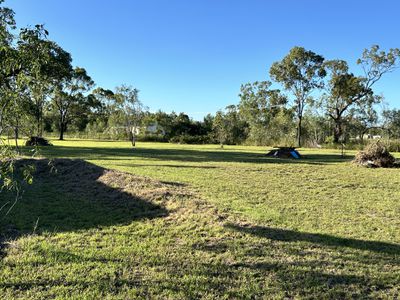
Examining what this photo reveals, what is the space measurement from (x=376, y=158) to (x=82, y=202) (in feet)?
34.8

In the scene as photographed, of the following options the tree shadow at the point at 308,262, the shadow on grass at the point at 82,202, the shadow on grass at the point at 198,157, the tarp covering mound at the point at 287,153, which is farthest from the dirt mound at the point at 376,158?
the tree shadow at the point at 308,262

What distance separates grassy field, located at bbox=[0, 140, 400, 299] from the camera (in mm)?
2975

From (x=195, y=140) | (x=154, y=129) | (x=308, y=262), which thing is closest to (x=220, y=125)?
(x=195, y=140)

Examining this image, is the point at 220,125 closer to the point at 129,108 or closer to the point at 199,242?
the point at 129,108

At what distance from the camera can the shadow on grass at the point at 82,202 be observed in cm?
507

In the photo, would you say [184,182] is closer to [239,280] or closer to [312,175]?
[312,175]

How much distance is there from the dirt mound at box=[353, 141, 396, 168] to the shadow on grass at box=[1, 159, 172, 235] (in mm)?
8841

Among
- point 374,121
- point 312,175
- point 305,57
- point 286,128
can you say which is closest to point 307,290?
point 312,175

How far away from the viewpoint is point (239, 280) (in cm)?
308

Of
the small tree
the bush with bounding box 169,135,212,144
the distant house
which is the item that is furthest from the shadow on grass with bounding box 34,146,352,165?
the distant house

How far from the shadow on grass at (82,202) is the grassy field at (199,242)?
0.07 ft

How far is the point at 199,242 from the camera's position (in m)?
4.13

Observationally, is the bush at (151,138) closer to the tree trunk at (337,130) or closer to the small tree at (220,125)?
the small tree at (220,125)

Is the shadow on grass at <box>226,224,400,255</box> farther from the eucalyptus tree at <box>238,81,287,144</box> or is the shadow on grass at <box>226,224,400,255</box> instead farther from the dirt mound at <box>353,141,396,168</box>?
the eucalyptus tree at <box>238,81,287,144</box>
